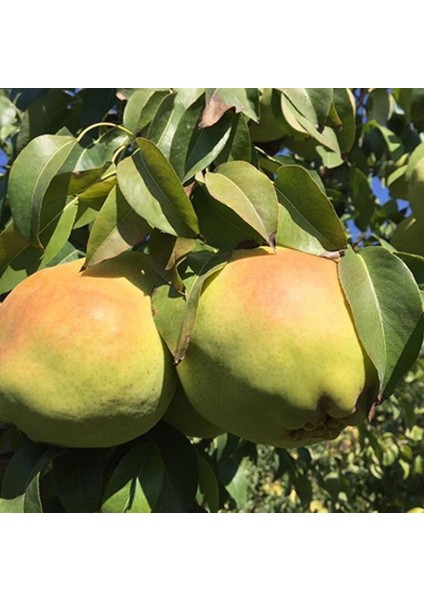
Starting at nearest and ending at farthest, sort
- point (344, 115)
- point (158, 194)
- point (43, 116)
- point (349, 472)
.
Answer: point (158, 194), point (344, 115), point (43, 116), point (349, 472)

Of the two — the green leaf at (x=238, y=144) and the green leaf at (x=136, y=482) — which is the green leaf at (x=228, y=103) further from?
the green leaf at (x=136, y=482)

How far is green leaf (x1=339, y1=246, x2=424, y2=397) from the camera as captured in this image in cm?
87

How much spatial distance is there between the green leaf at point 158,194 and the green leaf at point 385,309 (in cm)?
22

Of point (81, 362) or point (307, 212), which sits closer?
point (81, 362)

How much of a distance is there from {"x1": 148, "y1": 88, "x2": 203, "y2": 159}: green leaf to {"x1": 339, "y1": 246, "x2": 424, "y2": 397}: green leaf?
331mm

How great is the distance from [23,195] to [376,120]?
1.35 meters

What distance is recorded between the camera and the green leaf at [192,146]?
3.51 ft

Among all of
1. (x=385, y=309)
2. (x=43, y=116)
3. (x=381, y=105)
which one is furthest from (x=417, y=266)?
(x=381, y=105)

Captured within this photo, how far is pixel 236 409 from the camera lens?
2.95 ft

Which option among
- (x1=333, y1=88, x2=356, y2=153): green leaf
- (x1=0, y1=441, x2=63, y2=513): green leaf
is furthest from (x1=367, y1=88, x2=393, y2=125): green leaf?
(x1=0, y1=441, x2=63, y2=513): green leaf

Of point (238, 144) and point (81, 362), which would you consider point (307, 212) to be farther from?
point (81, 362)

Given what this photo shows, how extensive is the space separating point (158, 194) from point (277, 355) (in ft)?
0.94

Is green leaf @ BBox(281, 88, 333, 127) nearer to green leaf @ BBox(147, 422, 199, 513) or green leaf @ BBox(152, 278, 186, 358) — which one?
A: green leaf @ BBox(152, 278, 186, 358)

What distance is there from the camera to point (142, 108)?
1188 mm
